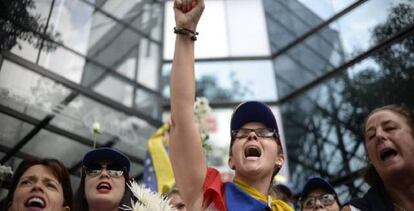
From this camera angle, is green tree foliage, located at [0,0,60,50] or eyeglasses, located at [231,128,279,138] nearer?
eyeglasses, located at [231,128,279,138]

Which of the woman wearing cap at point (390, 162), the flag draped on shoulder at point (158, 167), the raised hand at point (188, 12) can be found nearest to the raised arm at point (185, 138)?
the raised hand at point (188, 12)

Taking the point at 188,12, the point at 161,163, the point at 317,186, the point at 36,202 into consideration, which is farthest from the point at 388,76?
the point at 36,202

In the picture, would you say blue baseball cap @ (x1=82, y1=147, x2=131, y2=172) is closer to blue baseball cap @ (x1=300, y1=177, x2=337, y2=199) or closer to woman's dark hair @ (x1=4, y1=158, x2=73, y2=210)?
woman's dark hair @ (x1=4, y1=158, x2=73, y2=210)

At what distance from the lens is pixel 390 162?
7.93 ft

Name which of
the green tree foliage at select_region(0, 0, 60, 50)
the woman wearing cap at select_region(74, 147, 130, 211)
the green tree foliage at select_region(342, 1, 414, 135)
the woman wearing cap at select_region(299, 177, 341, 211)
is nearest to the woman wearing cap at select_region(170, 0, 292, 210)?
the woman wearing cap at select_region(74, 147, 130, 211)

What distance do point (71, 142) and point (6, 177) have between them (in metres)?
3.50

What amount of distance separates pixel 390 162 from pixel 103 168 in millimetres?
1783

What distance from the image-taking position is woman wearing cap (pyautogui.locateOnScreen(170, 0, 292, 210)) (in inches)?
74.7

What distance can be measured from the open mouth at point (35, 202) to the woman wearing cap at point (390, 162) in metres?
1.77

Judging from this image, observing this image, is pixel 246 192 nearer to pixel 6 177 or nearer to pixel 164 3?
pixel 6 177

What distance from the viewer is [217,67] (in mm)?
10984

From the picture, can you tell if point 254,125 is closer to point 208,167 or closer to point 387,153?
point 208,167

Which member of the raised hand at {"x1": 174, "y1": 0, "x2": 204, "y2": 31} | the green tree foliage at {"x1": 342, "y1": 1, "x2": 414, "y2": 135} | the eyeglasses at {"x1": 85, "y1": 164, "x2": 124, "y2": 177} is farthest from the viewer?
the green tree foliage at {"x1": 342, "y1": 1, "x2": 414, "y2": 135}

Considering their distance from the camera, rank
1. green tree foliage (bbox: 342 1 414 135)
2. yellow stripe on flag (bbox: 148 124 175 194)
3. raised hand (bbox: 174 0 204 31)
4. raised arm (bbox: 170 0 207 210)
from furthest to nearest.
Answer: green tree foliage (bbox: 342 1 414 135) → yellow stripe on flag (bbox: 148 124 175 194) → raised hand (bbox: 174 0 204 31) → raised arm (bbox: 170 0 207 210)
